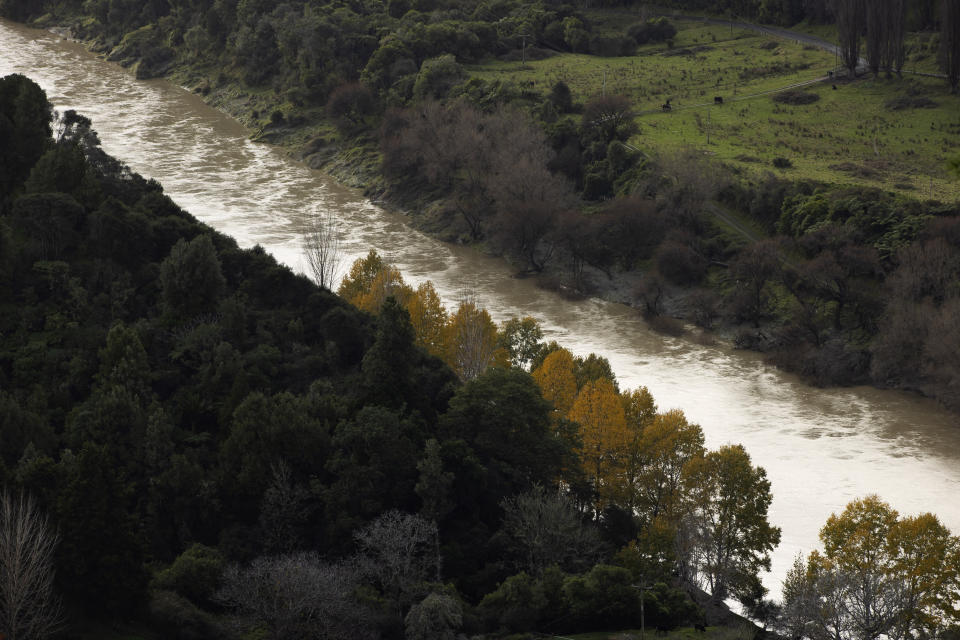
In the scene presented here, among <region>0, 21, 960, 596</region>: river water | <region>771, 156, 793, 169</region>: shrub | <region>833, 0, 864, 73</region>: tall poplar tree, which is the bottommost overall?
<region>0, 21, 960, 596</region>: river water

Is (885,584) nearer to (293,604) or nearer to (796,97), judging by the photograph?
(293,604)

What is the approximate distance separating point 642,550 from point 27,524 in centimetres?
2417

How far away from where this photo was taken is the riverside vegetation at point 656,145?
75.9m

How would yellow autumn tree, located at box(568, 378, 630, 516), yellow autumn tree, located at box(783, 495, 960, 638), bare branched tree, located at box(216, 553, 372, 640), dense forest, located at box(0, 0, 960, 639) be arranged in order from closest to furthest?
bare branched tree, located at box(216, 553, 372, 640), dense forest, located at box(0, 0, 960, 639), yellow autumn tree, located at box(783, 495, 960, 638), yellow autumn tree, located at box(568, 378, 630, 516)

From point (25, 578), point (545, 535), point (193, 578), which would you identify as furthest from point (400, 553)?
point (25, 578)

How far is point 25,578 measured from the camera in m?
31.9

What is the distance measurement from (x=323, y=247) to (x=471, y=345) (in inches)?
945

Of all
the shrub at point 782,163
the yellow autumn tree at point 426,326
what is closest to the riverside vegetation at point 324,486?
the yellow autumn tree at point 426,326

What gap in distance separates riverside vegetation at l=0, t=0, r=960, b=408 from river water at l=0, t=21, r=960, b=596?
2.39m

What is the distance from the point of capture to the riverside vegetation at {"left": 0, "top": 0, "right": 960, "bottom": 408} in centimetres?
7594

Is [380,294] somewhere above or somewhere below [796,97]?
below

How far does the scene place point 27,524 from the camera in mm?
33438

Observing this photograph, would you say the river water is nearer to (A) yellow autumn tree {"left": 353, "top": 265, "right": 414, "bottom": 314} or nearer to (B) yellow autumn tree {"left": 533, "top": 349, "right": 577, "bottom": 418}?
(B) yellow autumn tree {"left": 533, "top": 349, "right": 577, "bottom": 418}

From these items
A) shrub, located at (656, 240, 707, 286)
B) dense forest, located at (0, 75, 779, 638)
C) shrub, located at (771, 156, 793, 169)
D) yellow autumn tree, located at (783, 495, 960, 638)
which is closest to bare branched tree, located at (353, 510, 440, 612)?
dense forest, located at (0, 75, 779, 638)
